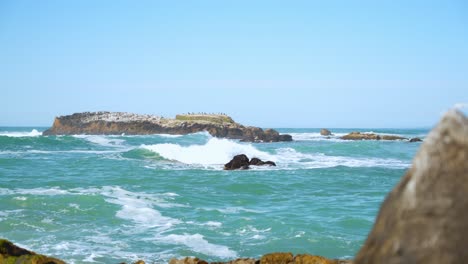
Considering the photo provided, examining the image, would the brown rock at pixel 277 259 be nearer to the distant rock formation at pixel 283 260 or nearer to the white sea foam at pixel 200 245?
the distant rock formation at pixel 283 260

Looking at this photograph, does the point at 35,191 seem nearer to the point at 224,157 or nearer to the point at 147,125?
the point at 224,157

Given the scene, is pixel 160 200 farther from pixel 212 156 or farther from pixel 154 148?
pixel 154 148

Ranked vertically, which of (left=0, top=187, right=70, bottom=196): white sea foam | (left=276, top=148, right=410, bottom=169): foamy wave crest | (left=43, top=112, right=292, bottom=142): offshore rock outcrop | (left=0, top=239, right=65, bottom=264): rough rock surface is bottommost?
(left=0, top=187, right=70, bottom=196): white sea foam

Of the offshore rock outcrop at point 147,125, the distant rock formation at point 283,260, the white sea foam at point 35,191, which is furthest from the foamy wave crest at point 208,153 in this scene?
the offshore rock outcrop at point 147,125

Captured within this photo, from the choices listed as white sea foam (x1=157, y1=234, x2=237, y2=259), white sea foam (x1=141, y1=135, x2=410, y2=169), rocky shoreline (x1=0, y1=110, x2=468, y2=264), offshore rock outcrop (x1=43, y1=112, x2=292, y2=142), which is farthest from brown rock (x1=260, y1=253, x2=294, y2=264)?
offshore rock outcrop (x1=43, y1=112, x2=292, y2=142)

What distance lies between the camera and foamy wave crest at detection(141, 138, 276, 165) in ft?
111

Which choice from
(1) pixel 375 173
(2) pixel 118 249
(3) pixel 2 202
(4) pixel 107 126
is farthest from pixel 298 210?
(4) pixel 107 126

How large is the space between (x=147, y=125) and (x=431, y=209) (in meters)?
Answer: 88.8

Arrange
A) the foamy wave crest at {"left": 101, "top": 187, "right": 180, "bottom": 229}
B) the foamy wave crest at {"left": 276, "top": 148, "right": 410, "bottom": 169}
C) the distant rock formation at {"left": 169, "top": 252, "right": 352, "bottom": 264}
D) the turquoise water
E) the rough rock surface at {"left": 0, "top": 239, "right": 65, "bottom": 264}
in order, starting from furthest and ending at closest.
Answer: the foamy wave crest at {"left": 276, "top": 148, "right": 410, "bottom": 169}, the foamy wave crest at {"left": 101, "top": 187, "right": 180, "bottom": 229}, the turquoise water, the distant rock formation at {"left": 169, "top": 252, "right": 352, "bottom": 264}, the rough rock surface at {"left": 0, "top": 239, "right": 65, "bottom": 264}

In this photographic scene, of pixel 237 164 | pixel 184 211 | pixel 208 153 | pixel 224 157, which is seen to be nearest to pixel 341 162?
pixel 224 157

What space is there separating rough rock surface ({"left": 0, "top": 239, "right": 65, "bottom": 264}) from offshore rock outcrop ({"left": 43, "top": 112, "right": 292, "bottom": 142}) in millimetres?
68090

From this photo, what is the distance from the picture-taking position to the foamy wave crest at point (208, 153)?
33697 millimetres

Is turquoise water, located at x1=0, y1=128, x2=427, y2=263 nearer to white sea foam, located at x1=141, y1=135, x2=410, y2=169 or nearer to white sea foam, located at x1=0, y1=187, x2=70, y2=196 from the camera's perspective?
white sea foam, located at x1=0, y1=187, x2=70, y2=196

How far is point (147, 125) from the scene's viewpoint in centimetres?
8912
